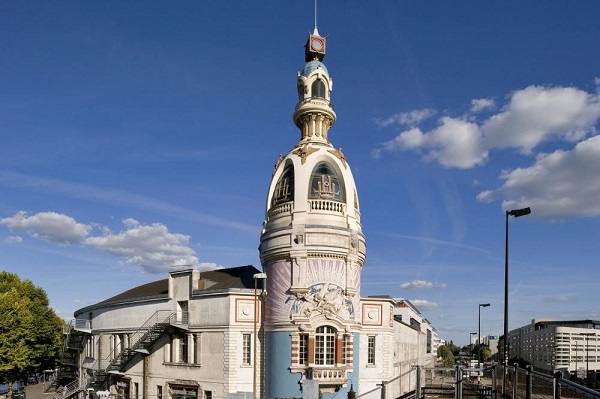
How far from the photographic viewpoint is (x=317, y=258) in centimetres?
3753

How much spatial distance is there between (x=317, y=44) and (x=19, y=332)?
4182 cm

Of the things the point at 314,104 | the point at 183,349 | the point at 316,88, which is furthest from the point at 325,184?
the point at 183,349

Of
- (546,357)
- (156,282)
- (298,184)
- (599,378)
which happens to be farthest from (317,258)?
(546,357)

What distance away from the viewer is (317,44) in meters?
45.4

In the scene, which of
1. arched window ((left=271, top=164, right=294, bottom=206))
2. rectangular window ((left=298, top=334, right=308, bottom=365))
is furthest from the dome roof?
rectangular window ((left=298, top=334, right=308, bottom=365))

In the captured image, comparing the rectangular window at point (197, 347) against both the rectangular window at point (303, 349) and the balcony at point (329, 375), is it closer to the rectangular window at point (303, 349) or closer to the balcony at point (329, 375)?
the rectangular window at point (303, 349)

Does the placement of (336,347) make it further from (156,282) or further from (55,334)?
(55,334)

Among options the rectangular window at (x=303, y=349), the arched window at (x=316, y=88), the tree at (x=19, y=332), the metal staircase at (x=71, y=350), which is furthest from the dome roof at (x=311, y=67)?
the tree at (x=19, y=332)

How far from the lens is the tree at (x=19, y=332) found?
5416 centimetres

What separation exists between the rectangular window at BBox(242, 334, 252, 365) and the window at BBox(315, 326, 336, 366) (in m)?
5.18

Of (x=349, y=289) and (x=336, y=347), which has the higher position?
(x=349, y=289)

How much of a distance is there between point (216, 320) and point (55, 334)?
43032 millimetres

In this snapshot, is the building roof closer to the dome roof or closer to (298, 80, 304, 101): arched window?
(298, 80, 304, 101): arched window

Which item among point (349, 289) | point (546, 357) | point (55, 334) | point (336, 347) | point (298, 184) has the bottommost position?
point (546, 357)
